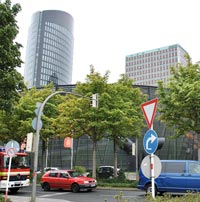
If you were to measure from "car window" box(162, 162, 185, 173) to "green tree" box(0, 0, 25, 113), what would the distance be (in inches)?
331

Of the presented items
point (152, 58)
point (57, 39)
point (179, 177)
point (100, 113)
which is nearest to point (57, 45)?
point (57, 39)

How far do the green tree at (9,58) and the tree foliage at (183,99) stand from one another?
1149 centimetres

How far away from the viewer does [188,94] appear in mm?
19812

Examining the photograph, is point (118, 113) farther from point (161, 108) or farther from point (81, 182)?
point (81, 182)

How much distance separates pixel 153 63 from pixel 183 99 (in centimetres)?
15210

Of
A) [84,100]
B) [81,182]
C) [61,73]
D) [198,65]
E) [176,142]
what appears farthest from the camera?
[61,73]

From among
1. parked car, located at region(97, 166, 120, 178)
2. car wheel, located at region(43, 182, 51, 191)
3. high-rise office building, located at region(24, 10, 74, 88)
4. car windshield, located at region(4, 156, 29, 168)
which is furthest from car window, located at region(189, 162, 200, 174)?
high-rise office building, located at region(24, 10, 74, 88)

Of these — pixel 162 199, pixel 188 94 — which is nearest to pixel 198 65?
pixel 188 94

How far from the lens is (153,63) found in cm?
16938

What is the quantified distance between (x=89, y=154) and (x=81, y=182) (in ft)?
90.7

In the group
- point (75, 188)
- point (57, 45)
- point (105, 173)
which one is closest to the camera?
point (75, 188)

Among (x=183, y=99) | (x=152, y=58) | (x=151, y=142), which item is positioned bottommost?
(x=151, y=142)

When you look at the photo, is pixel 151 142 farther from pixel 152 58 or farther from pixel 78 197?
pixel 152 58

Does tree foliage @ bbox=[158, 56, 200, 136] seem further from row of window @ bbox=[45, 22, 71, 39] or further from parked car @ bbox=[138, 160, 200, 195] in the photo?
row of window @ bbox=[45, 22, 71, 39]
